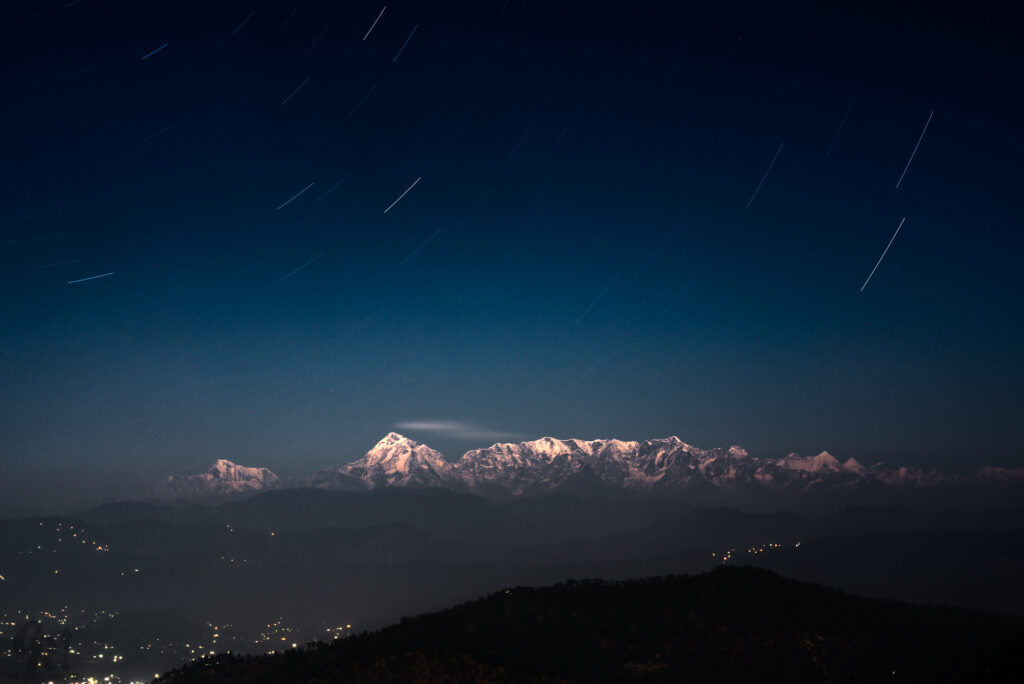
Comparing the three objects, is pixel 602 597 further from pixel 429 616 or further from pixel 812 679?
pixel 812 679

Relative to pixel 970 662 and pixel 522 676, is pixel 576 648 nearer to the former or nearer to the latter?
pixel 522 676

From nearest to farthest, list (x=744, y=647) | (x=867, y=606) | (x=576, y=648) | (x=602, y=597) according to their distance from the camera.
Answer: (x=744, y=647) → (x=576, y=648) → (x=867, y=606) → (x=602, y=597)

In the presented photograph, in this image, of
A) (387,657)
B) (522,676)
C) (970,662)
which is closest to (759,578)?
(970,662)

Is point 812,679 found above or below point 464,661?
below

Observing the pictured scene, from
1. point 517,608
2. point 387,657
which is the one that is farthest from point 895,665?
point 387,657

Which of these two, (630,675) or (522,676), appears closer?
(522,676)

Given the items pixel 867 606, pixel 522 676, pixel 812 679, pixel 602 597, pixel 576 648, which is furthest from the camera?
pixel 602 597
